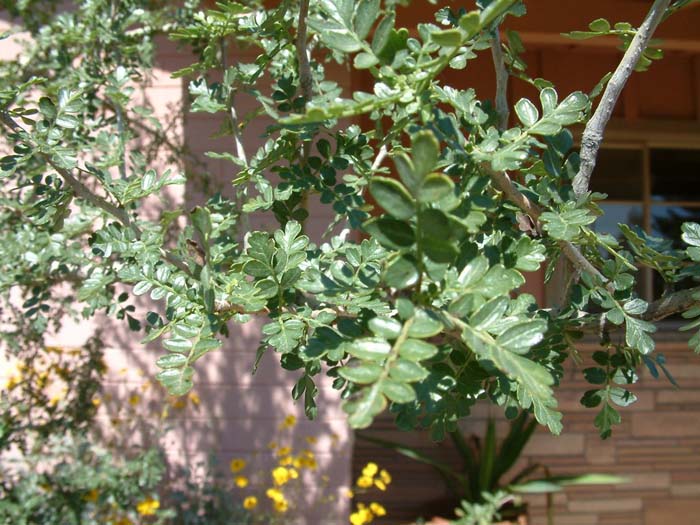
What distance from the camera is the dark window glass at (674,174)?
168 inches

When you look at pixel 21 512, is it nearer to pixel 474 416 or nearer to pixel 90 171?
pixel 90 171

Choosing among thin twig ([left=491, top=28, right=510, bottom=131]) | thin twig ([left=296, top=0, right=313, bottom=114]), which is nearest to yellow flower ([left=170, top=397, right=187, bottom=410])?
thin twig ([left=296, top=0, right=313, bottom=114])

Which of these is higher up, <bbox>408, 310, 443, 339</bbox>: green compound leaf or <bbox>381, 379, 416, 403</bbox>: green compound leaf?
<bbox>408, 310, 443, 339</bbox>: green compound leaf

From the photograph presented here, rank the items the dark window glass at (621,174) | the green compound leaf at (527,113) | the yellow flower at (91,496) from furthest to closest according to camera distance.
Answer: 1. the dark window glass at (621,174)
2. the yellow flower at (91,496)
3. the green compound leaf at (527,113)

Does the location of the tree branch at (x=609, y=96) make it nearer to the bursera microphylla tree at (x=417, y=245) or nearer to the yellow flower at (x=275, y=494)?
the bursera microphylla tree at (x=417, y=245)

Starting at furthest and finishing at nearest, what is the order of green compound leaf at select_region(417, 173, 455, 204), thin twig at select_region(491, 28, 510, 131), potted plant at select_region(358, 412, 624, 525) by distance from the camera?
potted plant at select_region(358, 412, 624, 525)
thin twig at select_region(491, 28, 510, 131)
green compound leaf at select_region(417, 173, 455, 204)

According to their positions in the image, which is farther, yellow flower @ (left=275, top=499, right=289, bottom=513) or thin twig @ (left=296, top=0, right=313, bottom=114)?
yellow flower @ (left=275, top=499, right=289, bottom=513)

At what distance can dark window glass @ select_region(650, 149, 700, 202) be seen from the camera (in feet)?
14.0

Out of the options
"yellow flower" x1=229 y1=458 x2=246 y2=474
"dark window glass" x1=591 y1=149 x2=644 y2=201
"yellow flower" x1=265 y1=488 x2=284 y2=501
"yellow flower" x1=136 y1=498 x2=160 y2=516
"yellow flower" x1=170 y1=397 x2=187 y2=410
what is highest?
"dark window glass" x1=591 y1=149 x2=644 y2=201

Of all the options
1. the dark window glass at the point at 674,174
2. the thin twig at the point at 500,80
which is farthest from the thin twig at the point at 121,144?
the dark window glass at the point at 674,174

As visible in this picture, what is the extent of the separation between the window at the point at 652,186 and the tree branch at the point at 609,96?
326 centimetres

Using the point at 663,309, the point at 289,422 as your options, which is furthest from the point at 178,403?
the point at 663,309

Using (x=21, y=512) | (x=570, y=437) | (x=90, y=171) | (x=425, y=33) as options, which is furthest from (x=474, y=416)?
(x=425, y=33)

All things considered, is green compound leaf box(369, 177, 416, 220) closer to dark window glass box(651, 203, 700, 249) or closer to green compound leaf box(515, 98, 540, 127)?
green compound leaf box(515, 98, 540, 127)
